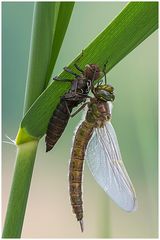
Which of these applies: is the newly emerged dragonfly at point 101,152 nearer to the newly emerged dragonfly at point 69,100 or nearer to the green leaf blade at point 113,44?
the newly emerged dragonfly at point 69,100

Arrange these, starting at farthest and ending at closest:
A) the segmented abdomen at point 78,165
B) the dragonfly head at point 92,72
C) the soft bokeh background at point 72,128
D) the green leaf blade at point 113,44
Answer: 1. the soft bokeh background at point 72,128
2. the segmented abdomen at point 78,165
3. the dragonfly head at point 92,72
4. the green leaf blade at point 113,44

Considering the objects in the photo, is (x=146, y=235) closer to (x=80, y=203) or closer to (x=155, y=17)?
(x=80, y=203)

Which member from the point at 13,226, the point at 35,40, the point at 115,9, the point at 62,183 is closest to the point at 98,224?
the point at 13,226

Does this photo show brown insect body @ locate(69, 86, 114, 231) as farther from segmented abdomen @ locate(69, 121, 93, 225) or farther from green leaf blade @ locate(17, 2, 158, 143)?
green leaf blade @ locate(17, 2, 158, 143)

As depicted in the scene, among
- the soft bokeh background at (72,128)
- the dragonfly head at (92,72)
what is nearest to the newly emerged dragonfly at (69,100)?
the dragonfly head at (92,72)

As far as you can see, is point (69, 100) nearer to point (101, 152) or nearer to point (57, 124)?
point (57, 124)

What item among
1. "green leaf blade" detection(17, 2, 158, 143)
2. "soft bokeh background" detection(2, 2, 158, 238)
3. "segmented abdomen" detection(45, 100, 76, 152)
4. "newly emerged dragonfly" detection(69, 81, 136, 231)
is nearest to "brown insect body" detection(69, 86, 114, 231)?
"newly emerged dragonfly" detection(69, 81, 136, 231)
